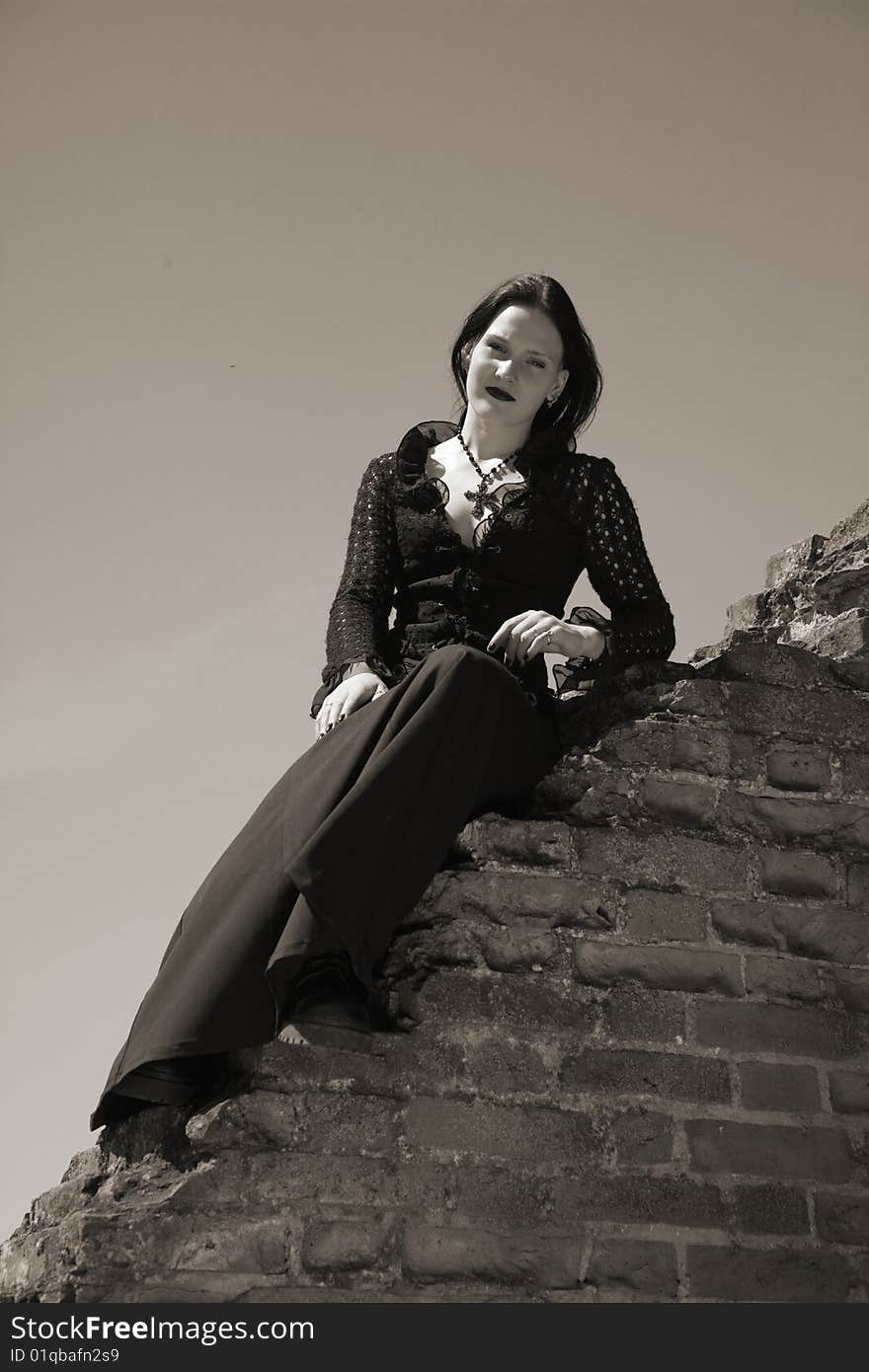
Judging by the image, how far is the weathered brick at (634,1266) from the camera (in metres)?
2.68

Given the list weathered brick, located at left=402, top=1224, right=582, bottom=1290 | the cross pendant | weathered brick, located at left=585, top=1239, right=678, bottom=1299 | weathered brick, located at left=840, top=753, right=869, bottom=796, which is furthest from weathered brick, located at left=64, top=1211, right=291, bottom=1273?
the cross pendant

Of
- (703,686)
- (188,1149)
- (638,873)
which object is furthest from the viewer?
(703,686)

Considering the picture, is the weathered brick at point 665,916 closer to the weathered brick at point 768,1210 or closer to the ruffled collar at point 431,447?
the weathered brick at point 768,1210

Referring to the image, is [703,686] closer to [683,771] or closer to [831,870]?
[683,771]

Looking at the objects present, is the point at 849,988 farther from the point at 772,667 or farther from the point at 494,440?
the point at 494,440

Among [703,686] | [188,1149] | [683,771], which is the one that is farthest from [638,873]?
[188,1149]

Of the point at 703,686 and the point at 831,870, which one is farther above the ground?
the point at 703,686

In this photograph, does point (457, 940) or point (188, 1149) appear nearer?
point (188, 1149)

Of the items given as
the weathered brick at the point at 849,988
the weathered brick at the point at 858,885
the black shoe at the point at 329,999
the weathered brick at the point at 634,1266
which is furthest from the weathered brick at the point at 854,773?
the black shoe at the point at 329,999

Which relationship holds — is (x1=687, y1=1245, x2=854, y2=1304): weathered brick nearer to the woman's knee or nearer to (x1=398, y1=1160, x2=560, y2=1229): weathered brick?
(x1=398, y1=1160, x2=560, y2=1229): weathered brick

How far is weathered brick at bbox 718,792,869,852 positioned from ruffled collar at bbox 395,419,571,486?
94cm

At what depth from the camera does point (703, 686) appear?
3.27 metres

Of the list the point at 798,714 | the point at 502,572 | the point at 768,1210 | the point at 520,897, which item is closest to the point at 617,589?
the point at 502,572
